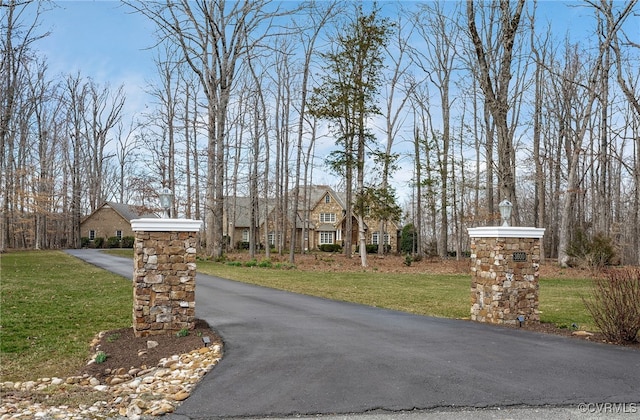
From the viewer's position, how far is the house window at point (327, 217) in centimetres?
4812

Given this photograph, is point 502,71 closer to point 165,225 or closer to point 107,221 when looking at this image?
point 165,225

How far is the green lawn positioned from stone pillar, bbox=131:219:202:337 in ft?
3.20

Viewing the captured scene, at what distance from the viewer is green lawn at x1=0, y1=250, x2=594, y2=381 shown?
24.5ft

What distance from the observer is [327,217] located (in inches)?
1900

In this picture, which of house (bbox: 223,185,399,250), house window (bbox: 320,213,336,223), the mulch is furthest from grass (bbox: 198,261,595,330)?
house window (bbox: 320,213,336,223)

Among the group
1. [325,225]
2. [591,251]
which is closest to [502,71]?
[591,251]

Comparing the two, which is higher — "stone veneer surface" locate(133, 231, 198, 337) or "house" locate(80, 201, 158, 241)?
"house" locate(80, 201, 158, 241)

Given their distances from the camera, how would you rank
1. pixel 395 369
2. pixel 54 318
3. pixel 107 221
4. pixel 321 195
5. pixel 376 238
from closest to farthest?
pixel 395 369
pixel 54 318
pixel 376 238
pixel 321 195
pixel 107 221

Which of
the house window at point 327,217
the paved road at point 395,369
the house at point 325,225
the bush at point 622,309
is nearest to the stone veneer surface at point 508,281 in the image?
the paved road at point 395,369

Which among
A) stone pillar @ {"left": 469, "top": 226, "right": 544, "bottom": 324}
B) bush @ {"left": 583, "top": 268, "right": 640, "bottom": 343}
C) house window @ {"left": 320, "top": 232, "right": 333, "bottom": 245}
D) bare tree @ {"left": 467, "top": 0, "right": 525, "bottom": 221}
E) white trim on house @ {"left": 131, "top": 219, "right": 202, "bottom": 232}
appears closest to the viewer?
bush @ {"left": 583, "top": 268, "right": 640, "bottom": 343}

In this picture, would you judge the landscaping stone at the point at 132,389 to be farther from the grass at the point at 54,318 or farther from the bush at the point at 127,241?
the bush at the point at 127,241

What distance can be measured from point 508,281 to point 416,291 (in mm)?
5611

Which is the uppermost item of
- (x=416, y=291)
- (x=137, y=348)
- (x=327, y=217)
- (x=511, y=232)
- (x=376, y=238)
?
(x=327, y=217)

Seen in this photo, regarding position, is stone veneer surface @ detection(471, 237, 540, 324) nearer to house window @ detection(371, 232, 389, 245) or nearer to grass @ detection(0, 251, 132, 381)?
grass @ detection(0, 251, 132, 381)
